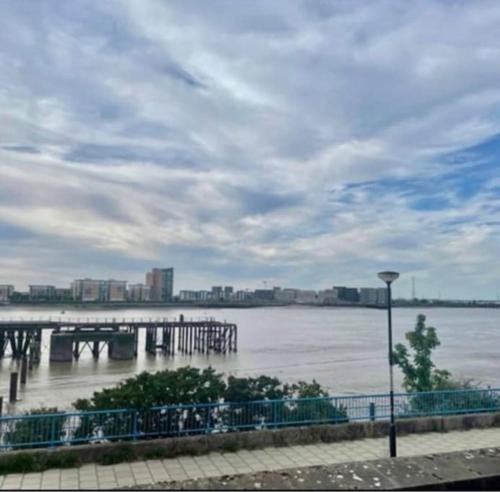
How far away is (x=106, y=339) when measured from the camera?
40.7m

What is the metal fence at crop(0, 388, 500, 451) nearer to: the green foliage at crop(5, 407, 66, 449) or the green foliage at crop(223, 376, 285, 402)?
the green foliage at crop(5, 407, 66, 449)

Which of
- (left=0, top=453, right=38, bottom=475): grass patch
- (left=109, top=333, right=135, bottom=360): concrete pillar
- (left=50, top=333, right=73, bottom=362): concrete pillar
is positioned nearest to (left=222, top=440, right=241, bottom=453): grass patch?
(left=0, top=453, right=38, bottom=475): grass patch

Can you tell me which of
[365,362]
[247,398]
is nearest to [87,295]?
[365,362]

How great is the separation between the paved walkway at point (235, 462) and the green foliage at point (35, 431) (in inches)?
32.2

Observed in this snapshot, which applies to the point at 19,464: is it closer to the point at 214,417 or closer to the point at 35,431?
the point at 35,431

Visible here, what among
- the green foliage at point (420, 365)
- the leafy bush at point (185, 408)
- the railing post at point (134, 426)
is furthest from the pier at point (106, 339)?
the railing post at point (134, 426)

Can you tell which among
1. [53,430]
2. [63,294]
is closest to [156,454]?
[53,430]

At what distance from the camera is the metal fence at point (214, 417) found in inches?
326

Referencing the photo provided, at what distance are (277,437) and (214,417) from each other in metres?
1.27

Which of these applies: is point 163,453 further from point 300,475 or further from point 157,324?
point 157,324

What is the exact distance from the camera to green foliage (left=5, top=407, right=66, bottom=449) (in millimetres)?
A: 8078

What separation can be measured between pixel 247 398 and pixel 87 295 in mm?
152937

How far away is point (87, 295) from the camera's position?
154 meters

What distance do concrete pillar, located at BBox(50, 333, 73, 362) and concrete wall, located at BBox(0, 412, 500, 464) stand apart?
3250 cm
